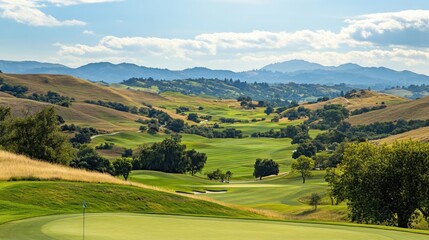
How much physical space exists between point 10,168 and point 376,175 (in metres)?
29.1

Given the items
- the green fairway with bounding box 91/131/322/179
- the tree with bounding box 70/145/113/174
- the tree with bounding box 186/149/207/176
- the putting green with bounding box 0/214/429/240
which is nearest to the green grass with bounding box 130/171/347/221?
the tree with bounding box 70/145/113/174

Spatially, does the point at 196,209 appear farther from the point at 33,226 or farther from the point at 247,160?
the point at 247,160

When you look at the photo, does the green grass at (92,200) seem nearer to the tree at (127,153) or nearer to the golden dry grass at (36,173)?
the golden dry grass at (36,173)

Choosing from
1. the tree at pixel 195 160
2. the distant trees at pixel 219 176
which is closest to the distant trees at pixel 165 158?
the tree at pixel 195 160

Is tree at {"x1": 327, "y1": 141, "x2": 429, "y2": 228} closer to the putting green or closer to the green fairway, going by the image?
the putting green

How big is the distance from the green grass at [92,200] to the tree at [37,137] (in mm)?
30884

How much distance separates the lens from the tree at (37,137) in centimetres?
6750

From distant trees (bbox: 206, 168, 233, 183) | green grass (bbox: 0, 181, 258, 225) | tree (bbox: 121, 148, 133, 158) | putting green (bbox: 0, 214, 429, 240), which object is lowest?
distant trees (bbox: 206, 168, 233, 183)

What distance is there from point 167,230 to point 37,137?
164 ft

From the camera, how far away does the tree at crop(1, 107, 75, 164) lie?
221 ft

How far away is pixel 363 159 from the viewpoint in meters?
52.0

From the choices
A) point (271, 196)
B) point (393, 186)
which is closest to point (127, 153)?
point (271, 196)

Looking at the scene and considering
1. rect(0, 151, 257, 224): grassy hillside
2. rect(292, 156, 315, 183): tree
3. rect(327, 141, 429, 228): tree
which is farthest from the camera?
rect(292, 156, 315, 183): tree

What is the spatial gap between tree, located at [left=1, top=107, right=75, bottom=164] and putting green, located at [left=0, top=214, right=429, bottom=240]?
142 feet
